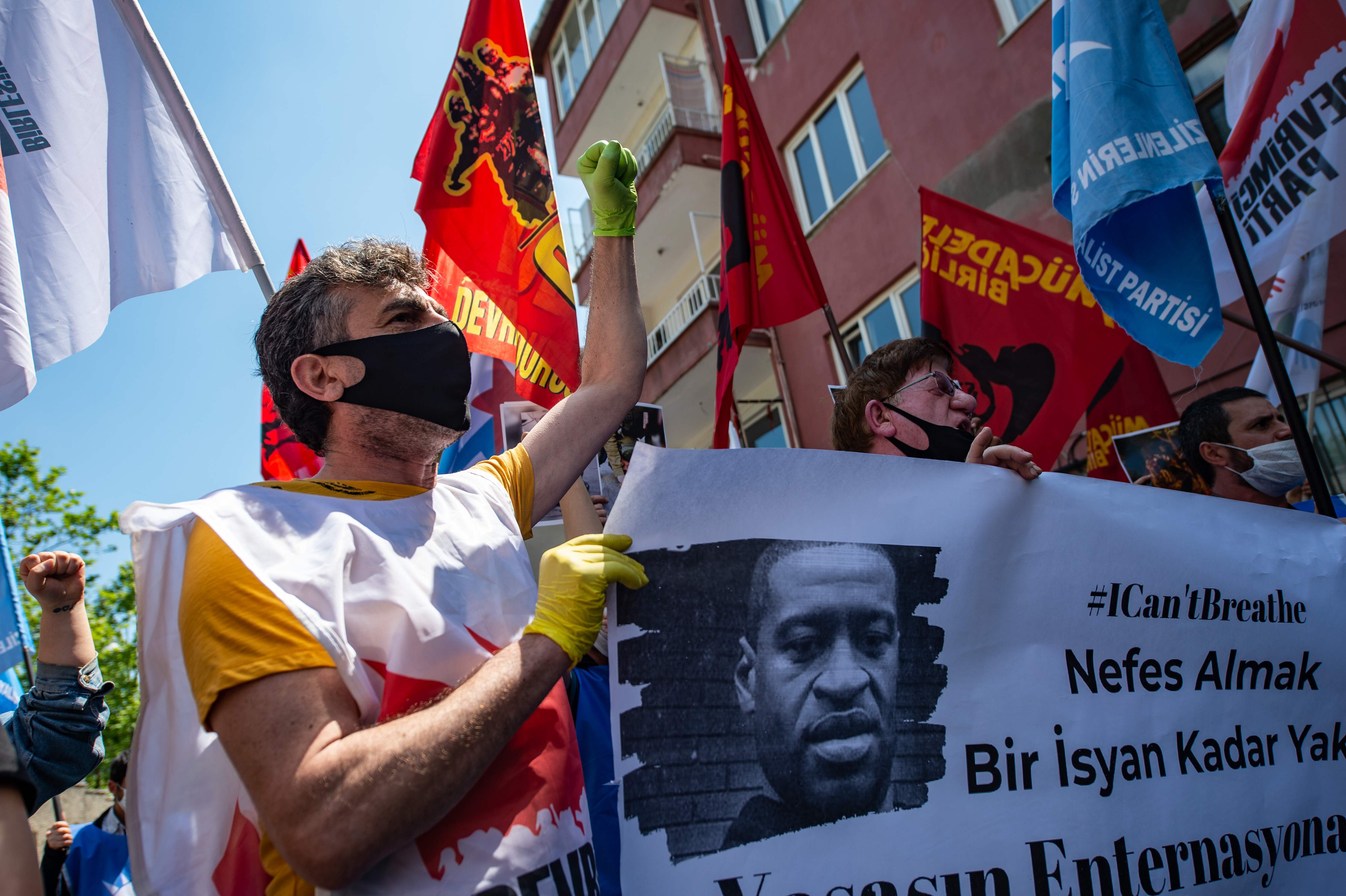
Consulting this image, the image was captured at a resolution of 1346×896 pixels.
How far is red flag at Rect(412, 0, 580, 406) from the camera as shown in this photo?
11.3 ft

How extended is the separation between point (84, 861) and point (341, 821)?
→ 2.93 m

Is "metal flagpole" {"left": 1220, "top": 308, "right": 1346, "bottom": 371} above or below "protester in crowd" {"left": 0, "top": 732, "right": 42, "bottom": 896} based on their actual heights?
above

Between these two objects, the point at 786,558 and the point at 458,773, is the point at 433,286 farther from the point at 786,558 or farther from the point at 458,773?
the point at 458,773

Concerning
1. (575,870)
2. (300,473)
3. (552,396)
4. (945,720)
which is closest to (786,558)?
(945,720)

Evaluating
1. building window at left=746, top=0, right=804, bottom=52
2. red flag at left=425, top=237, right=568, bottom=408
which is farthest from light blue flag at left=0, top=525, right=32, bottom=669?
building window at left=746, top=0, right=804, bottom=52

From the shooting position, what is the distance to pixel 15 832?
1.04m

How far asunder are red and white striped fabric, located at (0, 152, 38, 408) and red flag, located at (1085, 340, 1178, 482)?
4.41 m

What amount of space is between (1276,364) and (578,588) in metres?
2.27

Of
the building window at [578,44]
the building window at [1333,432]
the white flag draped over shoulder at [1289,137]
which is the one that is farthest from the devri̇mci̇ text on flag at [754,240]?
the building window at [578,44]

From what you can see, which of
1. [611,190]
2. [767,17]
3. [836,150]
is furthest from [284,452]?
[767,17]

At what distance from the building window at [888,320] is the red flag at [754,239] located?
4396mm

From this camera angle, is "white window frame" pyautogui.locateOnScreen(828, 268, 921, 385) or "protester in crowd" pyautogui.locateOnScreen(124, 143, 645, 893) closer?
"protester in crowd" pyautogui.locateOnScreen(124, 143, 645, 893)

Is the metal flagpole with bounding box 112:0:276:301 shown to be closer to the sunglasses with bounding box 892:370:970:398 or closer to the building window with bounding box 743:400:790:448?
the sunglasses with bounding box 892:370:970:398

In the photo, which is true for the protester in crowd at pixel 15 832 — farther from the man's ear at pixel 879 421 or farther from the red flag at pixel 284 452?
the red flag at pixel 284 452
